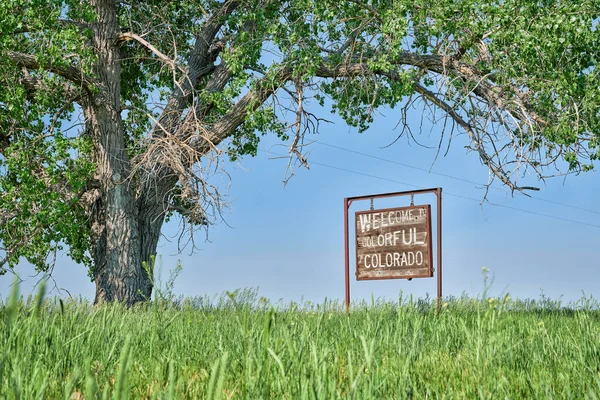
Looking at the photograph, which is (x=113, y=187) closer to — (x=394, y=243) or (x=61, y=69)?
(x=61, y=69)

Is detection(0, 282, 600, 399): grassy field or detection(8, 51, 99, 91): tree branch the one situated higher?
detection(8, 51, 99, 91): tree branch

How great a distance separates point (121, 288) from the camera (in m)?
14.3

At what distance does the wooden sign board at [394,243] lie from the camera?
10289 millimetres

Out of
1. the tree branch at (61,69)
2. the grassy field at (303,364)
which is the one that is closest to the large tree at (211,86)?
the tree branch at (61,69)

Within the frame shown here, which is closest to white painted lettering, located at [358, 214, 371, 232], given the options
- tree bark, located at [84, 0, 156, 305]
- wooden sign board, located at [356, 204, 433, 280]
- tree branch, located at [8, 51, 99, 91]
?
wooden sign board, located at [356, 204, 433, 280]

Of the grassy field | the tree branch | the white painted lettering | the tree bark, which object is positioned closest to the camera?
the grassy field

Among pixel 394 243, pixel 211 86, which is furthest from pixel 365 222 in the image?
pixel 211 86

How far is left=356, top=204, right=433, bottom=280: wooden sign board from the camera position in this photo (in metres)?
10.3

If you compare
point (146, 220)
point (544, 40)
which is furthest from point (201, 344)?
point (146, 220)

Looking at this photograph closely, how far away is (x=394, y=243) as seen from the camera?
34.6 feet

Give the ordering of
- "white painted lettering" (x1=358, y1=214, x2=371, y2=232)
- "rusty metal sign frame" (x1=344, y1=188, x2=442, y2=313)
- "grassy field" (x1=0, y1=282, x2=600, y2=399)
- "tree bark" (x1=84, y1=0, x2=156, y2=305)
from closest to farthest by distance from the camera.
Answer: "grassy field" (x1=0, y1=282, x2=600, y2=399)
"rusty metal sign frame" (x1=344, y1=188, x2=442, y2=313)
"white painted lettering" (x1=358, y1=214, x2=371, y2=232)
"tree bark" (x1=84, y1=0, x2=156, y2=305)

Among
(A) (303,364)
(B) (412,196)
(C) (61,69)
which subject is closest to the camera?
(A) (303,364)

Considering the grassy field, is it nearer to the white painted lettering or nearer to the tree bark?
the white painted lettering

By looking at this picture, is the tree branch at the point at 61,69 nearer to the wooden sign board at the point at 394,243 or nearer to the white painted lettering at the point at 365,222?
the white painted lettering at the point at 365,222
